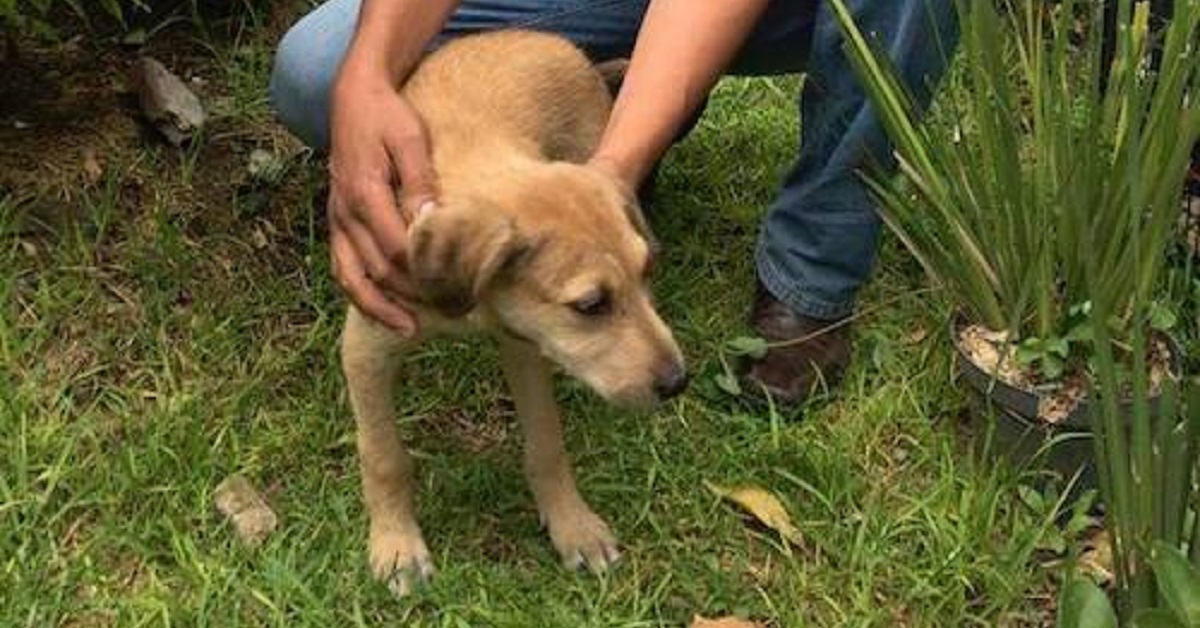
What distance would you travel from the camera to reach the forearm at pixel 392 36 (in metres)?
2.83

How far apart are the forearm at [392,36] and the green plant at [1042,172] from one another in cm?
68

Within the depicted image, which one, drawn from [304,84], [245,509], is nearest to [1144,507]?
[245,509]

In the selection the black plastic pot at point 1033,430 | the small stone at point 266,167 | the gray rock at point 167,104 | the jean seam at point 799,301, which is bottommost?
the small stone at point 266,167

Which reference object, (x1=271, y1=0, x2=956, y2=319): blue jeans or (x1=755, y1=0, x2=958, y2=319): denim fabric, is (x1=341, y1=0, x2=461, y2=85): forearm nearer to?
(x1=271, y1=0, x2=956, y2=319): blue jeans

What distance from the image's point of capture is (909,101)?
2955 millimetres

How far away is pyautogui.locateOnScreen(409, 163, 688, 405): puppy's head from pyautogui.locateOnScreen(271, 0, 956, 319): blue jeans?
2.45ft

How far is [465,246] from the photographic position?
2.41 meters

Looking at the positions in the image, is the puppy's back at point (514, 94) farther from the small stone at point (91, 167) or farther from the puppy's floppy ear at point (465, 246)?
the small stone at point (91, 167)

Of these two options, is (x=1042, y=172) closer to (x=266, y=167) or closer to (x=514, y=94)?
(x=514, y=94)

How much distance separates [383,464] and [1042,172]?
1.17 m

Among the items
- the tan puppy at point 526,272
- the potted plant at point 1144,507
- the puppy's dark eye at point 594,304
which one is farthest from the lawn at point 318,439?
the puppy's dark eye at point 594,304

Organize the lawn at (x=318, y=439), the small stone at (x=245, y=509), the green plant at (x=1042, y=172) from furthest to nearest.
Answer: the small stone at (x=245, y=509) < the lawn at (x=318, y=439) < the green plant at (x=1042, y=172)

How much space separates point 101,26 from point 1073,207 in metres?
2.17

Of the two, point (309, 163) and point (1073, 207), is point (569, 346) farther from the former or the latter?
point (309, 163)
